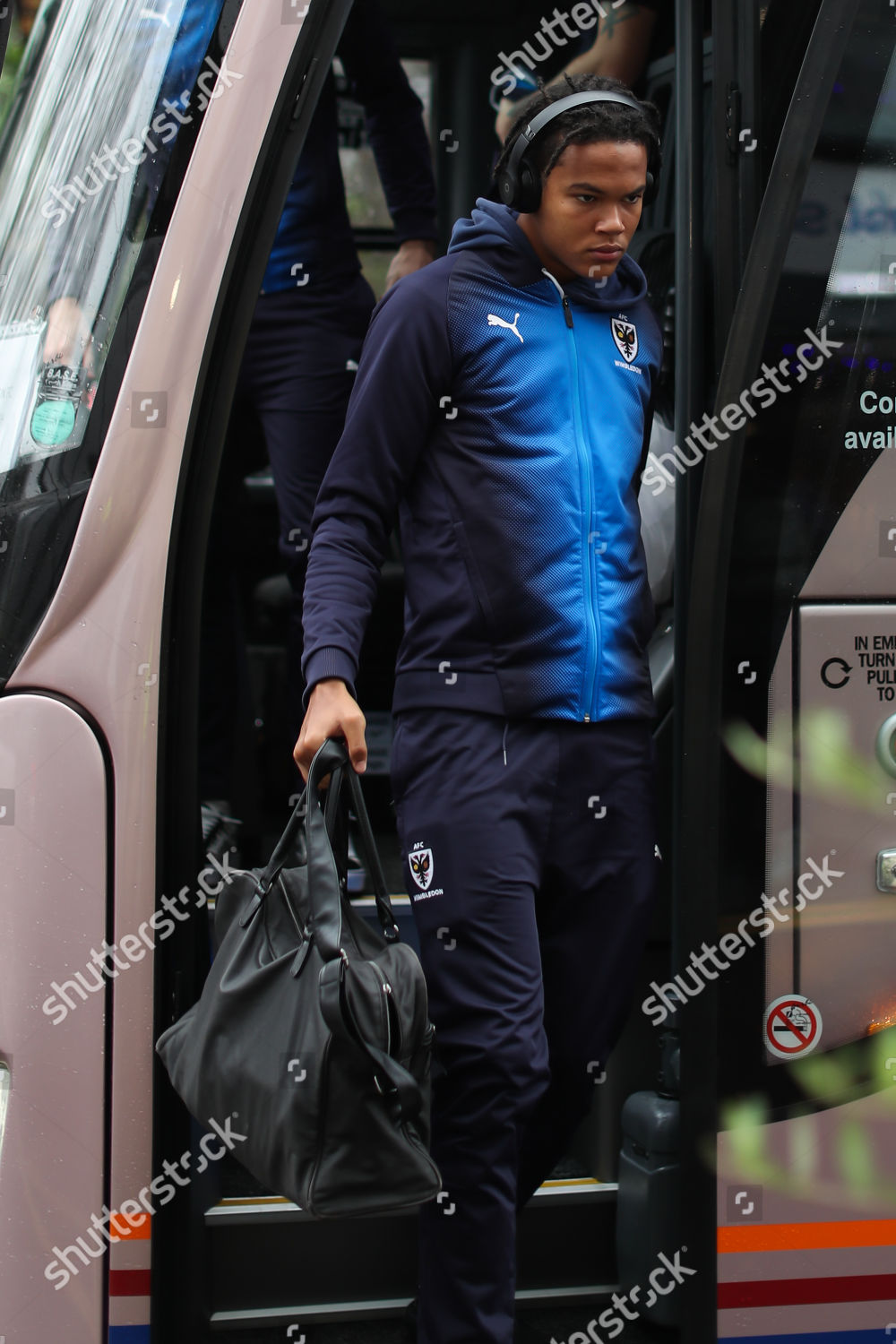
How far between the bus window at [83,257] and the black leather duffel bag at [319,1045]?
20.8 inches

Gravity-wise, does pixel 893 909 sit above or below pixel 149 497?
below

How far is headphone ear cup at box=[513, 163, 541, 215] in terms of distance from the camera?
72.3 inches

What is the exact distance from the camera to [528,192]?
1.84m

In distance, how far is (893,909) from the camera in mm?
1900

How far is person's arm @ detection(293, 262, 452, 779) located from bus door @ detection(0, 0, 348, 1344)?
7.2 inches

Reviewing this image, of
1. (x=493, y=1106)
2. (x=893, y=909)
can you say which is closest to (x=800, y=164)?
(x=893, y=909)

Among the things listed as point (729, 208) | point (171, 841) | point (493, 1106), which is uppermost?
point (729, 208)

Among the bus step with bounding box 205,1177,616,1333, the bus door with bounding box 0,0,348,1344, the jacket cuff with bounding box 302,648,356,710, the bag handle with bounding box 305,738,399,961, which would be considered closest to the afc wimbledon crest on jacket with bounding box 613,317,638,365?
the bus door with bounding box 0,0,348,1344

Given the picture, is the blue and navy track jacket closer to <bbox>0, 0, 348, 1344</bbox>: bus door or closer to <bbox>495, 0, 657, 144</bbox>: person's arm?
<bbox>0, 0, 348, 1344</bbox>: bus door

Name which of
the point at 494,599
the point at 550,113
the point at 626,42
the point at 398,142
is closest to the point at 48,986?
the point at 494,599

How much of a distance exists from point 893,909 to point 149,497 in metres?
1.19

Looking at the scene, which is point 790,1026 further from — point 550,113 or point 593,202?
point 550,113

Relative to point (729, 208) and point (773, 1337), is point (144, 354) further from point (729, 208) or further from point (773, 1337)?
point (773, 1337)

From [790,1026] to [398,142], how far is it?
1966 millimetres
